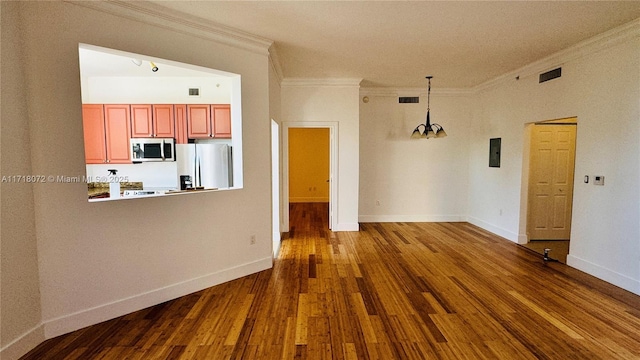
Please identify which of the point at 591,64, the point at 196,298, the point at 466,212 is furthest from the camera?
the point at 466,212

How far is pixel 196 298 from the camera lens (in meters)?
2.85

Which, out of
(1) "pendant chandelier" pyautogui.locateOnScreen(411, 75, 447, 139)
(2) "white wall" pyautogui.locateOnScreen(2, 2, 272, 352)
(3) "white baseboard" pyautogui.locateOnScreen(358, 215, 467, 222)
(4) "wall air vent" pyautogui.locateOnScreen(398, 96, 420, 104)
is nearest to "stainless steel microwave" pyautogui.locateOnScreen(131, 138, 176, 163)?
(2) "white wall" pyautogui.locateOnScreen(2, 2, 272, 352)

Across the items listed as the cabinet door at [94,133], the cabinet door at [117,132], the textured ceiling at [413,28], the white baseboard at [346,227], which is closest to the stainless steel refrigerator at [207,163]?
the cabinet door at [117,132]

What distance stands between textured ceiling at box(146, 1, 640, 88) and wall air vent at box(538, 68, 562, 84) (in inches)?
11.3

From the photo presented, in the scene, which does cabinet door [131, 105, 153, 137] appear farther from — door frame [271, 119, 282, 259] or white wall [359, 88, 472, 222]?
white wall [359, 88, 472, 222]

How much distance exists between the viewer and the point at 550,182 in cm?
487

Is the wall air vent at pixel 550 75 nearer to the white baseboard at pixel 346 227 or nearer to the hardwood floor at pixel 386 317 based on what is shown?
the hardwood floor at pixel 386 317

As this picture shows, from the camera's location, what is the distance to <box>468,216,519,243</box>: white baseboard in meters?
4.83

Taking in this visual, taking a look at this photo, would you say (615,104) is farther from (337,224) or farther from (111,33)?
(111,33)

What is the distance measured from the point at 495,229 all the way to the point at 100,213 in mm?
5970

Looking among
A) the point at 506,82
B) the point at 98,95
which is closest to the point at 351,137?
the point at 506,82

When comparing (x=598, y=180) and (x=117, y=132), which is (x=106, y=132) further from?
(x=598, y=180)

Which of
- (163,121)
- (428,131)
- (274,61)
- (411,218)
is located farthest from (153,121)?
(411,218)

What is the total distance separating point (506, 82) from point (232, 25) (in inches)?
186
